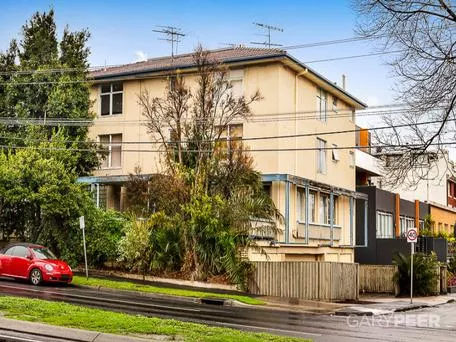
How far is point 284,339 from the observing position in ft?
42.4

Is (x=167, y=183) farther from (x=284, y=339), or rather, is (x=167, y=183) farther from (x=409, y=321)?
(x=284, y=339)

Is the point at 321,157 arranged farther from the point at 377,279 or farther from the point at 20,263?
the point at 20,263

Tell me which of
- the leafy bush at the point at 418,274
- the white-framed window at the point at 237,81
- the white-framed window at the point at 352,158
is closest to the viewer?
the leafy bush at the point at 418,274

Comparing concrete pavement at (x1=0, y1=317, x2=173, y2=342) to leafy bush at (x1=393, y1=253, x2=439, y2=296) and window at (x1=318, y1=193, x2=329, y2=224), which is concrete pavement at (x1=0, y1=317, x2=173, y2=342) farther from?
window at (x1=318, y1=193, x2=329, y2=224)

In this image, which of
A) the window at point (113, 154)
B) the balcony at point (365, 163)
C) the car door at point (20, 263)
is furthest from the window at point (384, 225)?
the car door at point (20, 263)

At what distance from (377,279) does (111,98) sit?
55.3ft

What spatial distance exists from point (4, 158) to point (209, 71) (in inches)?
382

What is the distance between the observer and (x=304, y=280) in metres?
28.1

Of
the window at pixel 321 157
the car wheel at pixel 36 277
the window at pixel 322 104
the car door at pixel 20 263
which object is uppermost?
the window at pixel 322 104

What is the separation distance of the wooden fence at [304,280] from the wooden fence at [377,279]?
5920 mm

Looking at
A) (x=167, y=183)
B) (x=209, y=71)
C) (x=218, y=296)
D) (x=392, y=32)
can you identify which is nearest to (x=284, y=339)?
(x=392, y=32)

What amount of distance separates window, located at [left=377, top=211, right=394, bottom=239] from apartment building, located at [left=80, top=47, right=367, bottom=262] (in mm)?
4120

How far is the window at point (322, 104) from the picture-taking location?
38.7 meters

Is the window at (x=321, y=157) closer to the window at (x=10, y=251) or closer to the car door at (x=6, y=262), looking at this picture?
the window at (x=10, y=251)
